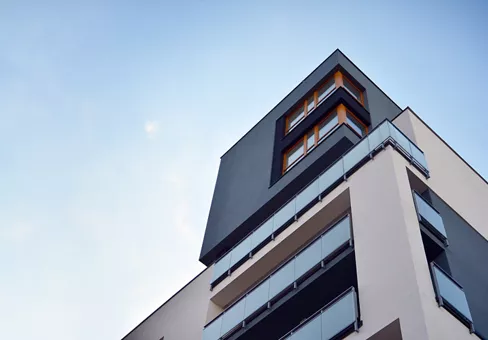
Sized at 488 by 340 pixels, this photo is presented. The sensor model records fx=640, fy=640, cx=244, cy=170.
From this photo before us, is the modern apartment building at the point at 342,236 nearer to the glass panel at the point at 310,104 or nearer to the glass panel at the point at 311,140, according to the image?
the glass panel at the point at 310,104

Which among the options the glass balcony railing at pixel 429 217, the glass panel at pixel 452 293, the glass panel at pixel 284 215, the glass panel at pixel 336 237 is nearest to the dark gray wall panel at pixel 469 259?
the glass balcony railing at pixel 429 217

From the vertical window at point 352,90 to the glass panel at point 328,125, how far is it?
6.21 feet

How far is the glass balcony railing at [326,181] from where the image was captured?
54.6ft

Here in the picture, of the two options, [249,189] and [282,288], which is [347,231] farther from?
[249,189]

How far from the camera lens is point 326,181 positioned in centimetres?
1770

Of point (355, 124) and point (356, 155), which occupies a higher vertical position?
point (355, 124)

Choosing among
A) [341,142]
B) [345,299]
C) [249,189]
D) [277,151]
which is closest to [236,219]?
[249,189]

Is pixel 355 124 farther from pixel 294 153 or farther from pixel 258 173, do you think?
pixel 258 173

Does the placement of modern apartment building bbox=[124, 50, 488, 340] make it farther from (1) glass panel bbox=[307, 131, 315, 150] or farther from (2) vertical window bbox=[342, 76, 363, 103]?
(1) glass panel bbox=[307, 131, 315, 150]

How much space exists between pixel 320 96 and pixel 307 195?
766cm

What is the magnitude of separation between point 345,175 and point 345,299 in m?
4.66

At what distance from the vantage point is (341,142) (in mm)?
20188

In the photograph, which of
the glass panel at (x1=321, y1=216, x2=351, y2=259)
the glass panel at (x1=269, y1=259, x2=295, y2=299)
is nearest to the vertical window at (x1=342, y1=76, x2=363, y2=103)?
the glass panel at (x1=321, y1=216, x2=351, y2=259)

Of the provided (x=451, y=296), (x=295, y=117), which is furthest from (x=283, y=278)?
(x=295, y=117)
